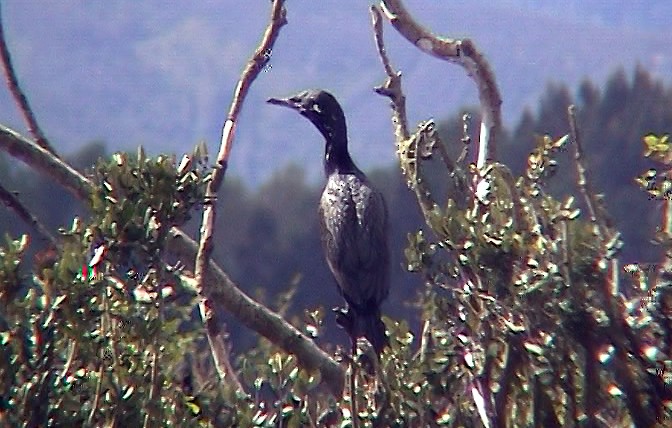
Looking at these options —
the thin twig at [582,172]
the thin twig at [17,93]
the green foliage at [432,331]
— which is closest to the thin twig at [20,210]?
the thin twig at [17,93]

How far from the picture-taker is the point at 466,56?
2389 millimetres

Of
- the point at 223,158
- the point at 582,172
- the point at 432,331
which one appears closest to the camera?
the point at 432,331

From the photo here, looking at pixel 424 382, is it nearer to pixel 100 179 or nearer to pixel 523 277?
pixel 523 277

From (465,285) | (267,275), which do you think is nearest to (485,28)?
(267,275)

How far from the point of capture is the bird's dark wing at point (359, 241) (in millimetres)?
2711

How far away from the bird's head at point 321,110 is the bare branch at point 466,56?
36 cm

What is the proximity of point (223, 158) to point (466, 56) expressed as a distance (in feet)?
2.29

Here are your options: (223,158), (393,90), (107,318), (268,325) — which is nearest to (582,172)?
(393,90)

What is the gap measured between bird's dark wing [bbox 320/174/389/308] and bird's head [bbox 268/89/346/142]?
0.53ft

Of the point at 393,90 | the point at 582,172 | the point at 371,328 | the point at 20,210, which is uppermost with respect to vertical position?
the point at 393,90

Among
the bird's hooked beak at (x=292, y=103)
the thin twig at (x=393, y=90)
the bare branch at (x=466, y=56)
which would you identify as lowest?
the thin twig at (x=393, y=90)

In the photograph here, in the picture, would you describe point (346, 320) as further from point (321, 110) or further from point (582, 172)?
point (582, 172)

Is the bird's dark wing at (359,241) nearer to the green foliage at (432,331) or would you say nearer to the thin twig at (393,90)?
the thin twig at (393,90)

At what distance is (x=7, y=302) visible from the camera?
146 centimetres
